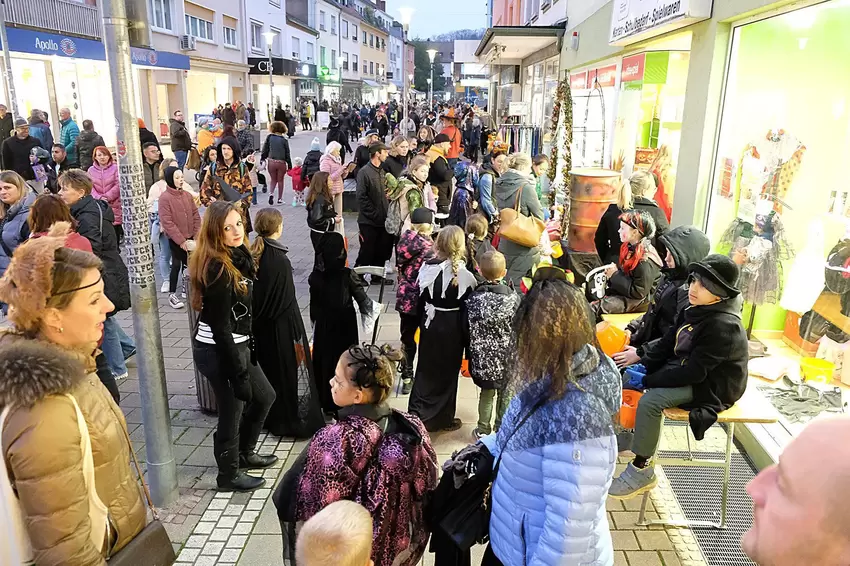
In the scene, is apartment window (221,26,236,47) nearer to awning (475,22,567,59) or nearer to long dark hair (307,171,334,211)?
awning (475,22,567,59)

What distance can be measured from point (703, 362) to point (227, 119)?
12144 millimetres

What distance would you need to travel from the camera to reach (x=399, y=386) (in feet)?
19.0

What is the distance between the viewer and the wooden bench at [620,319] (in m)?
5.18

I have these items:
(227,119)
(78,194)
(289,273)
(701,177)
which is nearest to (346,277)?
(289,273)

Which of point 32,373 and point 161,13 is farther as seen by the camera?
point 161,13

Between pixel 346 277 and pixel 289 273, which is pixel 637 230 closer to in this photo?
pixel 346 277

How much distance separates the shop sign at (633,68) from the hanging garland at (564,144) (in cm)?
86

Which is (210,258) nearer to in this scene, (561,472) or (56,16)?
(561,472)

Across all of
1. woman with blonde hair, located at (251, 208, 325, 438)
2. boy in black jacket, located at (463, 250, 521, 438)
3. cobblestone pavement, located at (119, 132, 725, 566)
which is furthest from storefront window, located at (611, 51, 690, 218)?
woman with blonde hair, located at (251, 208, 325, 438)

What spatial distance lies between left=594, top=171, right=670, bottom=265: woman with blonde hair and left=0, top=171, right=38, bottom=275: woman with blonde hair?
18.1ft

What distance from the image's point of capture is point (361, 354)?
2656 mm

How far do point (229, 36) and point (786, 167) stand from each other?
118 ft

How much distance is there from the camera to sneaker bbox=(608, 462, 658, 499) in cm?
383

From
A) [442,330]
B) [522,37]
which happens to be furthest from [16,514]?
[522,37]
